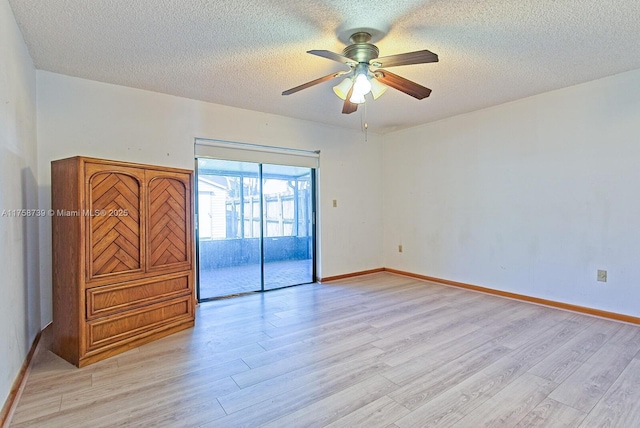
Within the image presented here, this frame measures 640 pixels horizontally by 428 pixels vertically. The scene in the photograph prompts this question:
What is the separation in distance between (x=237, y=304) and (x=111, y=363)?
1603 millimetres

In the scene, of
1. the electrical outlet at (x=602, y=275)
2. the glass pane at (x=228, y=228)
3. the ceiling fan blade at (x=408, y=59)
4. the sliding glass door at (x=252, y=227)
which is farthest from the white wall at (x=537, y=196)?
the glass pane at (x=228, y=228)

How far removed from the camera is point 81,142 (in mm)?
3217

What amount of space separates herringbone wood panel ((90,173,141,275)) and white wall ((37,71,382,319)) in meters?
0.96

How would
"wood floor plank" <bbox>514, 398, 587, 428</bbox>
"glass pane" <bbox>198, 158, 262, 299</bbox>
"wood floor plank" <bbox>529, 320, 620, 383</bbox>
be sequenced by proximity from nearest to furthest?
1. "wood floor plank" <bbox>514, 398, 587, 428</bbox>
2. "wood floor plank" <bbox>529, 320, 620, 383</bbox>
3. "glass pane" <bbox>198, 158, 262, 299</bbox>

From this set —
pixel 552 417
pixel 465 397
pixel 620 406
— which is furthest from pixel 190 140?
pixel 620 406

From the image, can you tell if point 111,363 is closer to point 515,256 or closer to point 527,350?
point 527,350

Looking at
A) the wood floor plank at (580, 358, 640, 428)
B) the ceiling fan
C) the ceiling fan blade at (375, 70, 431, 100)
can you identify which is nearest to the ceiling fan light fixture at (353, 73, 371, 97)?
the ceiling fan

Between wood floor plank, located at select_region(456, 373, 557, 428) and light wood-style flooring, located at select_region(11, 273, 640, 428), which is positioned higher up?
light wood-style flooring, located at select_region(11, 273, 640, 428)

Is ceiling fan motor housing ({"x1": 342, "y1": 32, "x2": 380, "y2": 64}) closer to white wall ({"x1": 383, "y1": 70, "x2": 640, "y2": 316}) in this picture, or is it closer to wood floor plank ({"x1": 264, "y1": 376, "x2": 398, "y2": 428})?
wood floor plank ({"x1": 264, "y1": 376, "x2": 398, "y2": 428})

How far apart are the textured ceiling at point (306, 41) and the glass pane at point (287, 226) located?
1.44 m

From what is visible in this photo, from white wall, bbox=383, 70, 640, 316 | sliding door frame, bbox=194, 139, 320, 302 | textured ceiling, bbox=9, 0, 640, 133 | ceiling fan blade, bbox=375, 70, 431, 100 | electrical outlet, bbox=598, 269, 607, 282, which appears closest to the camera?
textured ceiling, bbox=9, 0, 640, 133

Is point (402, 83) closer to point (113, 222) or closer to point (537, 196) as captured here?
point (537, 196)

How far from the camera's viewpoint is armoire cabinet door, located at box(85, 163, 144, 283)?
2445 mm

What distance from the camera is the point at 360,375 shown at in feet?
7.27
